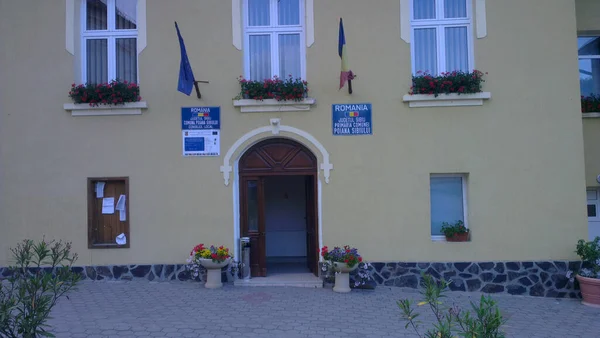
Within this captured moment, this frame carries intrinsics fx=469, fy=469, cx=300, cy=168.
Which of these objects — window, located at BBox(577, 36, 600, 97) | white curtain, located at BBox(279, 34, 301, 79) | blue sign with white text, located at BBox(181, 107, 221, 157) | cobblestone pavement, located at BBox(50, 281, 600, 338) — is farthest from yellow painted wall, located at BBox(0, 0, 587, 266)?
window, located at BBox(577, 36, 600, 97)

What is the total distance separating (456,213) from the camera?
9.08 metres

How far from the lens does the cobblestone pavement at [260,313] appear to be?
6340 mm

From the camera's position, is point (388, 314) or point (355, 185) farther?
point (355, 185)

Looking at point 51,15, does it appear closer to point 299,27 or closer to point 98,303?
point 299,27

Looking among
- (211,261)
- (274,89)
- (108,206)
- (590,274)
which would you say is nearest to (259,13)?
(274,89)

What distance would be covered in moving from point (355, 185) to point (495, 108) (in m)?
3.02

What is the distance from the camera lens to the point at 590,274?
8.36 meters

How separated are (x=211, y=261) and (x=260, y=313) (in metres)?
1.72

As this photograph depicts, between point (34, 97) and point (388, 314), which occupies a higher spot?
point (34, 97)

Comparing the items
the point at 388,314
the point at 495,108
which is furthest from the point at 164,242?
the point at 495,108

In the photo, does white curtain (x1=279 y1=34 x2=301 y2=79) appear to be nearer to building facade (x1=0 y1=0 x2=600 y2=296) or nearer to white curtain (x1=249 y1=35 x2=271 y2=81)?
white curtain (x1=249 y1=35 x2=271 y2=81)

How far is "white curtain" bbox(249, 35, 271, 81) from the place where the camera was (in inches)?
368

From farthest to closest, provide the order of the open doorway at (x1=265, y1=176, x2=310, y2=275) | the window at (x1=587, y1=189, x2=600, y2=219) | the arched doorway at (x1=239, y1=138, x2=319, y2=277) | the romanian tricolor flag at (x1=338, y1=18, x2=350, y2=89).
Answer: the open doorway at (x1=265, y1=176, x2=310, y2=275), the window at (x1=587, y1=189, x2=600, y2=219), the arched doorway at (x1=239, y1=138, x2=319, y2=277), the romanian tricolor flag at (x1=338, y1=18, x2=350, y2=89)

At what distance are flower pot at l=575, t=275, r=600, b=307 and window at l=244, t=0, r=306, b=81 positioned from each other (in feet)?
21.0
